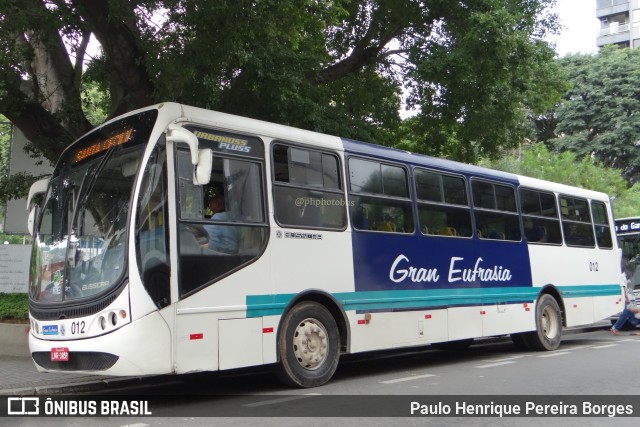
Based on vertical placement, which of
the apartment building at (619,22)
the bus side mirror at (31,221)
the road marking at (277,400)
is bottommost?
the road marking at (277,400)

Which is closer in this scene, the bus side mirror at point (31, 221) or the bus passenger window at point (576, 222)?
the bus side mirror at point (31, 221)

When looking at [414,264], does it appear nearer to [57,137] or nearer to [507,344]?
[507,344]

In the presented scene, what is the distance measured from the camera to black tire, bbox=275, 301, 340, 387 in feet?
25.4

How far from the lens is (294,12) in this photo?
9.85m

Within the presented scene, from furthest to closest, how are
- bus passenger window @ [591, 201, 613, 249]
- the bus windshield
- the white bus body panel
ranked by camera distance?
bus passenger window @ [591, 201, 613, 249]
the bus windshield
the white bus body panel

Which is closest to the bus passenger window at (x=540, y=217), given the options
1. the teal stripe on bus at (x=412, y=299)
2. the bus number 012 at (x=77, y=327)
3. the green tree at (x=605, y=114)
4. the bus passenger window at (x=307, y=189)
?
the teal stripe on bus at (x=412, y=299)

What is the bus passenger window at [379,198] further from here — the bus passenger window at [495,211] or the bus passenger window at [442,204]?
the bus passenger window at [495,211]

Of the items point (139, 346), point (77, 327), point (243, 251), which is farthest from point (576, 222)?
point (77, 327)

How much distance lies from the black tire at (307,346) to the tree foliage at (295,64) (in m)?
4.30

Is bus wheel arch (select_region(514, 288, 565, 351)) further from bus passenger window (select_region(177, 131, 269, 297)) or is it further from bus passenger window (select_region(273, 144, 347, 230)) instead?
bus passenger window (select_region(177, 131, 269, 297))

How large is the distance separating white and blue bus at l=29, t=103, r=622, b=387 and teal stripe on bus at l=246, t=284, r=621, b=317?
0.08 ft

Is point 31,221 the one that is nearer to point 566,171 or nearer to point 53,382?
point 53,382

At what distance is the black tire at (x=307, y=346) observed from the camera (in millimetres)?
7754

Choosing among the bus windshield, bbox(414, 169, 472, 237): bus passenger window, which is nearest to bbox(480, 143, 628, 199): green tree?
bbox(414, 169, 472, 237): bus passenger window
